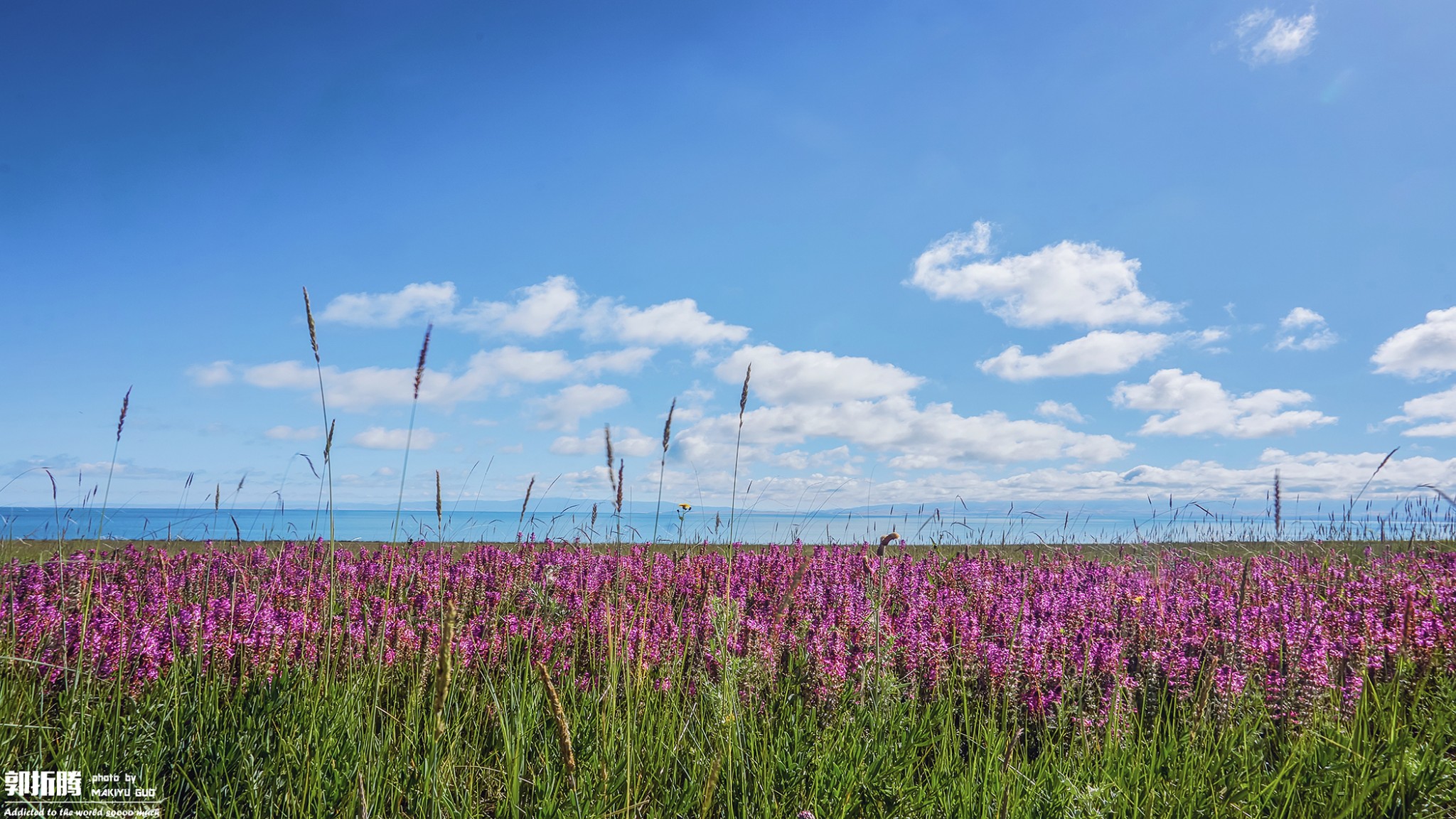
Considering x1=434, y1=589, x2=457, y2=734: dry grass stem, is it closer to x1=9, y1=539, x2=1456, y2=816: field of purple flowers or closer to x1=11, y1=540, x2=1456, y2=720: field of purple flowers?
x1=9, y1=539, x2=1456, y2=816: field of purple flowers

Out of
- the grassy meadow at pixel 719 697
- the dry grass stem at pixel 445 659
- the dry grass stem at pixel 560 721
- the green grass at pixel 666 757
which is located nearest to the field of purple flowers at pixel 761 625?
the grassy meadow at pixel 719 697

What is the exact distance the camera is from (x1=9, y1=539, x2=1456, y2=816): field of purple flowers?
2.28 meters

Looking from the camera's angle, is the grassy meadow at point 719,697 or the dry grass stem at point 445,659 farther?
the grassy meadow at point 719,697

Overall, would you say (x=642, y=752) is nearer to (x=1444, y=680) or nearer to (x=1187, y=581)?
(x=1444, y=680)

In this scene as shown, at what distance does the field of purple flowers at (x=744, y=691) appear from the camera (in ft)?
7.48

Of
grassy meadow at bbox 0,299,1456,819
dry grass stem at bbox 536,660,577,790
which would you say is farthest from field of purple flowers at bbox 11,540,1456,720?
dry grass stem at bbox 536,660,577,790

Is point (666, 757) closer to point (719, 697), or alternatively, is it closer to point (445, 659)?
point (719, 697)

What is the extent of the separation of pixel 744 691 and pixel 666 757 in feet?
2.57

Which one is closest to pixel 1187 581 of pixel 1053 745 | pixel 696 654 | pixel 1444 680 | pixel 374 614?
pixel 1444 680

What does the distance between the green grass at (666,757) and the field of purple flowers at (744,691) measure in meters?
0.02

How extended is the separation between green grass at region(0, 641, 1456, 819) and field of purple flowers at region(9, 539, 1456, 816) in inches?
0.6

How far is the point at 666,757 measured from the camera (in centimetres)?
250

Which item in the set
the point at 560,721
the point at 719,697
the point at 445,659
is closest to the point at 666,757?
the point at 719,697

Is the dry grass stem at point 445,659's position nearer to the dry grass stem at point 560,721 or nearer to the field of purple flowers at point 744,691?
the field of purple flowers at point 744,691
